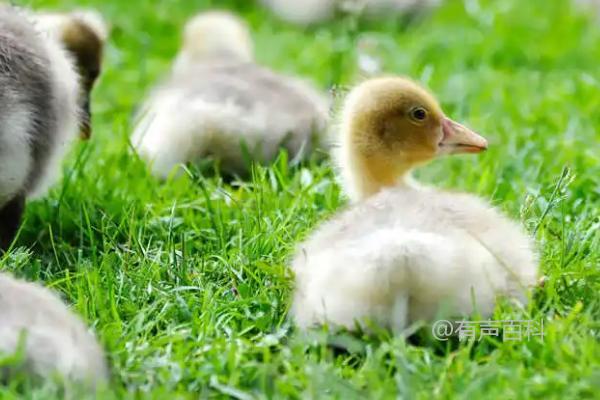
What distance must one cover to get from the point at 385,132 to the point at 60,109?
0.89 meters

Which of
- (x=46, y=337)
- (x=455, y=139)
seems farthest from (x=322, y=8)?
(x=46, y=337)

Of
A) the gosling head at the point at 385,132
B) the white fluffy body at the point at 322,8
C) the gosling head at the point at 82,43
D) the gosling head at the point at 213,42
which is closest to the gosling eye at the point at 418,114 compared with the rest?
the gosling head at the point at 385,132

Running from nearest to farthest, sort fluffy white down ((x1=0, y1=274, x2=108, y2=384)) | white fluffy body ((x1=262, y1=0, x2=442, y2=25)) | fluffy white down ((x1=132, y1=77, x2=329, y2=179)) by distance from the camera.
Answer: fluffy white down ((x1=0, y1=274, x2=108, y2=384)) < fluffy white down ((x1=132, y1=77, x2=329, y2=179)) < white fluffy body ((x1=262, y1=0, x2=442, y2=25))

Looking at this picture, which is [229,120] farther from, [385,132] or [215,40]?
[215,40]

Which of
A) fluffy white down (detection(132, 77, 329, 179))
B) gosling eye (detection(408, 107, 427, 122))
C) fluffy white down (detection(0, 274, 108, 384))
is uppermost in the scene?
gosling eye (detection(408, 107, 427, 122))

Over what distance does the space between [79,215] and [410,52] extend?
2.81 metres

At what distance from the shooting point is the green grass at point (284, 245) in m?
2.56

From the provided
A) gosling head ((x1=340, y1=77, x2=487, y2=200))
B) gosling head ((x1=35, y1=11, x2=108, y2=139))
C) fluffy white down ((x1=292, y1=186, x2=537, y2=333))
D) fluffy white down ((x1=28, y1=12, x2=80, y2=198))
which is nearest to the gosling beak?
gosling head ((x1=340, y1=77, x2=487, y2=200))

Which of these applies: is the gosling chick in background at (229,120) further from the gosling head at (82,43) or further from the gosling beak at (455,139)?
the gosling beak at (455,139)

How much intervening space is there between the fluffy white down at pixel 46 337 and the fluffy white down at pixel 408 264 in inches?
20.4

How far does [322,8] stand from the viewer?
717 centimetres

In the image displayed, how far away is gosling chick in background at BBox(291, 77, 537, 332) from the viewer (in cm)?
258

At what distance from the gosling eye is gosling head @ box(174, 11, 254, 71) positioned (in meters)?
2.02

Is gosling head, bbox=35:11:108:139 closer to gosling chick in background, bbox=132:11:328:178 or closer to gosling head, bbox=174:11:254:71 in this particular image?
gosling chick in background, bbox=132:11:328:178
